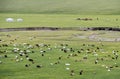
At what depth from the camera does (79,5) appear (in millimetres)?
91562

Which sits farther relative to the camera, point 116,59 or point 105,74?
point 116,59

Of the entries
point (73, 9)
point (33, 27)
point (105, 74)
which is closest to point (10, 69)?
point (105, 74)

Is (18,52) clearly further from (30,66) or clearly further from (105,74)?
(105,74)

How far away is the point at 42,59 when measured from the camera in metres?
23.8

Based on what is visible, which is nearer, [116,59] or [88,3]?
[116,59]

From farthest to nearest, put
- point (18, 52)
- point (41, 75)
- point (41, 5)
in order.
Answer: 1. point (41, 5)
2. point (18, 52)
3. point (41, 75)

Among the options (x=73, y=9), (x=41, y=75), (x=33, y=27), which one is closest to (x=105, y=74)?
(x=41, y=75)

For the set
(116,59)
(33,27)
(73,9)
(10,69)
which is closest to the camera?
(10,69)

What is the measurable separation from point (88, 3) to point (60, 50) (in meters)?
66.1

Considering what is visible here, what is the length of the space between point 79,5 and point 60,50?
6443 centimetres

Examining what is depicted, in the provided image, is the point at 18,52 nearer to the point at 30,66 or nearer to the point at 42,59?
the point at 42,59

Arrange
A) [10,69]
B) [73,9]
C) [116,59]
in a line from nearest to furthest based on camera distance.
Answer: [10,69]
[116,59]
[73,9]

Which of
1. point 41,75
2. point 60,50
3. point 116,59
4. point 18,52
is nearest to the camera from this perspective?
point 41,75

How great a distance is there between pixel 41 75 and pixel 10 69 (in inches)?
88.0
